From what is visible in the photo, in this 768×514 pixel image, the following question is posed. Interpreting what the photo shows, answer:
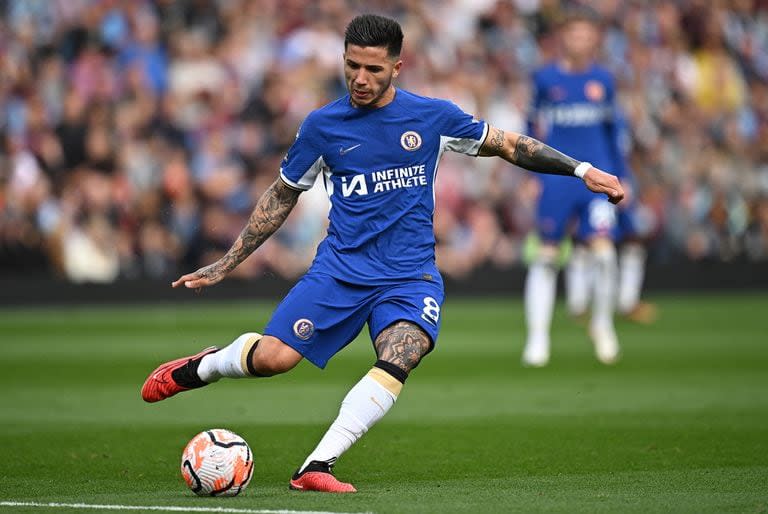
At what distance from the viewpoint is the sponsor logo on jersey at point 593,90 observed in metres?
13.9

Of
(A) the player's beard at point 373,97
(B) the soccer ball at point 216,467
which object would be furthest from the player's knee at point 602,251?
(B) the soccer ball at point 216,467

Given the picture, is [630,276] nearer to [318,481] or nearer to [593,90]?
[593,90]

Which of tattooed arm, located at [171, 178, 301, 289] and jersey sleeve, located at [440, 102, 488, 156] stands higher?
jersey sleeve, located at [440, 102, 488, 156]

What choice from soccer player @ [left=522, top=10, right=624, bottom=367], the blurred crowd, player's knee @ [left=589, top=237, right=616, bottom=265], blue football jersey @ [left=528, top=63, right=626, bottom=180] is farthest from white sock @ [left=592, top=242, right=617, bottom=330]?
the blurred crowd

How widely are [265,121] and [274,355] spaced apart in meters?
15.7

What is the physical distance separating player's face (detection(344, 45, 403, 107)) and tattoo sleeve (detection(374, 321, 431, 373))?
1146 mm

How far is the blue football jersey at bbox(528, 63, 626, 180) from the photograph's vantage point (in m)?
13.8

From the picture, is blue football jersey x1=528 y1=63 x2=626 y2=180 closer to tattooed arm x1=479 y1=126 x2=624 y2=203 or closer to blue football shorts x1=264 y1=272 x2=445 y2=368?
tattooed arm x1=479 y1=126 x2=624 y2=203

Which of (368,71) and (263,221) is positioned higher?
(368,71)

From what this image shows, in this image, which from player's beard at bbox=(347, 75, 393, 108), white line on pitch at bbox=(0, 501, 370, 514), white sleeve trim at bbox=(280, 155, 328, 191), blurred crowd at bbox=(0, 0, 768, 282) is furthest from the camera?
blurred crowd at bbox=(0, 0, 768, 282)

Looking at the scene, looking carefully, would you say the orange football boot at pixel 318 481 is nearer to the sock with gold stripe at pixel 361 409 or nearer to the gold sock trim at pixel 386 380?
the sock with gold stripe at pixel 361 409

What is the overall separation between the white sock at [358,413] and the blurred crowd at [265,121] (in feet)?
44.7

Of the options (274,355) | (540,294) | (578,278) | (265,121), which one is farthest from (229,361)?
(265,121)

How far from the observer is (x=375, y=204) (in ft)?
24.4
